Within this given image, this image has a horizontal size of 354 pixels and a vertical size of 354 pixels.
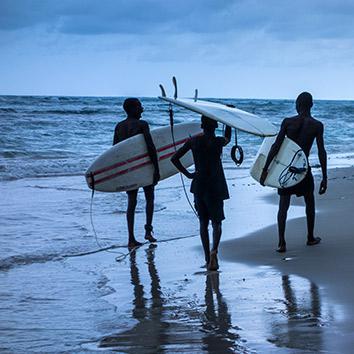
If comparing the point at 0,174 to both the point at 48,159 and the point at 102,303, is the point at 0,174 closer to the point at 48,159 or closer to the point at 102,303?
the point at 48,159

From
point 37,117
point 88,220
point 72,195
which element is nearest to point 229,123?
point 88,220

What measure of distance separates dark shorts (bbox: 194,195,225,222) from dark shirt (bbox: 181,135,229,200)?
1.5 inches

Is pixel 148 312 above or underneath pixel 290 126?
underneath

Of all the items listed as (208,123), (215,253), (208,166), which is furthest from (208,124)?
Result: (215,253)

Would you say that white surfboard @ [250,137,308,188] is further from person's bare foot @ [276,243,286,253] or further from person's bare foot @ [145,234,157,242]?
person's bare foot @ [145,234,157,242]

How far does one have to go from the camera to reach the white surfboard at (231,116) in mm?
7539

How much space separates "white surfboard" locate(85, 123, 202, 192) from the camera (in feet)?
30.3

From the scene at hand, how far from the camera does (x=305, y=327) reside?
515 centimetres

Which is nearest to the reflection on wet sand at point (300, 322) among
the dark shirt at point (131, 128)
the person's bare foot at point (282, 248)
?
the person's bare foot at point (282, 248)

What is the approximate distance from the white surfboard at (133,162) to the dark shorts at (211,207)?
199cm

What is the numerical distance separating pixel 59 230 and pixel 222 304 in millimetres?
4499

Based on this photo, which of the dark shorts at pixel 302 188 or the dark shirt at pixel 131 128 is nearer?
the dark shorts at pixel 302 188

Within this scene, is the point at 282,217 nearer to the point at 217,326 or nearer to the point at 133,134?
the point at 133,134

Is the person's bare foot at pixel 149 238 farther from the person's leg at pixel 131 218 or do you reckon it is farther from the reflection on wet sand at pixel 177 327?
the reflection on wet sand at pixel 177 327
